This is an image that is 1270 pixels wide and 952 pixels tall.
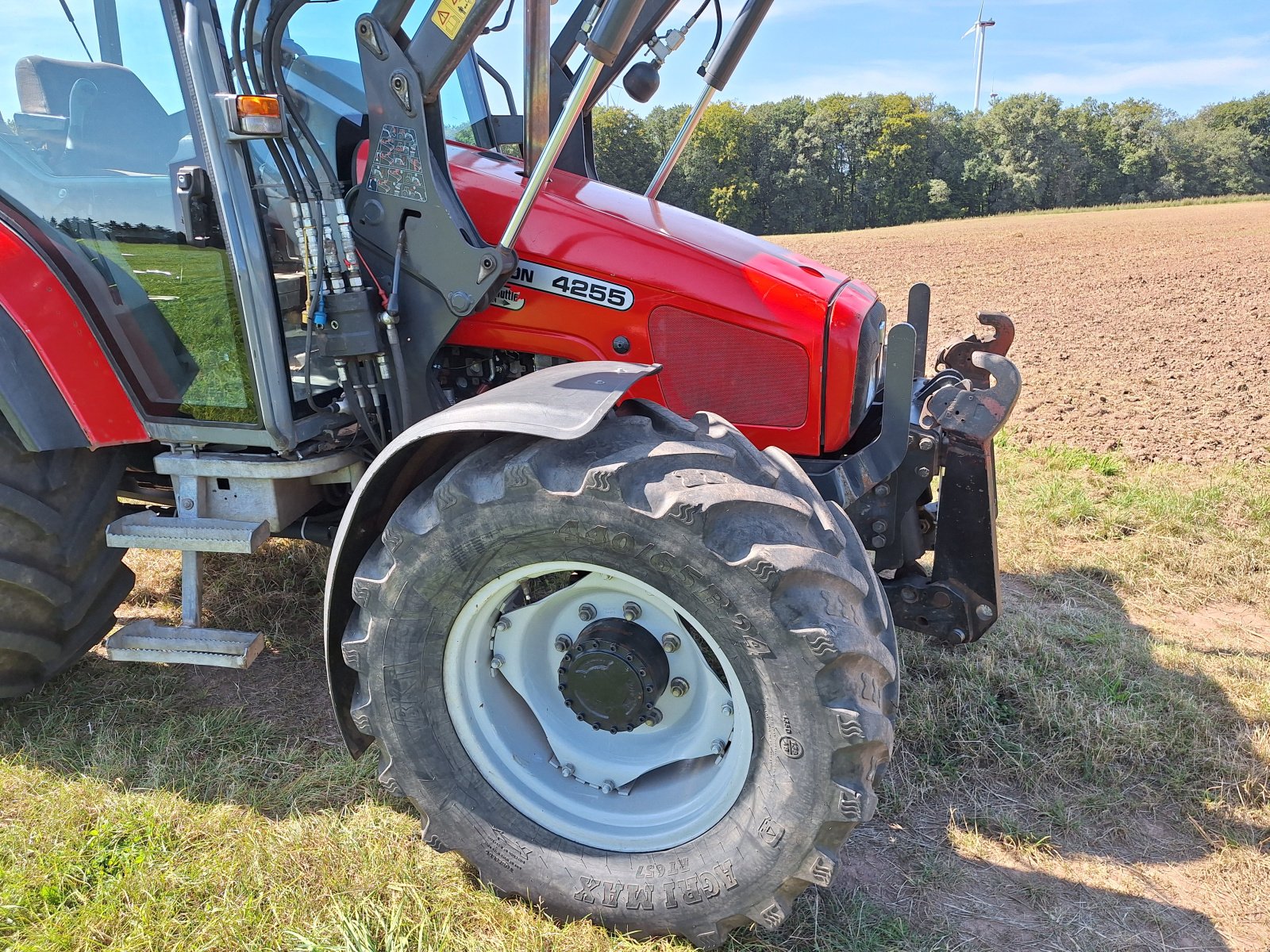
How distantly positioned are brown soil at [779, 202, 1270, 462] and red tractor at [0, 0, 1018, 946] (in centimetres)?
395

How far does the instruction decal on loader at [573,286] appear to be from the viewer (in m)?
2.69

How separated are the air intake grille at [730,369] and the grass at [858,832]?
1.18 metres

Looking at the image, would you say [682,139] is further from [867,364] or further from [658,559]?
[658,559]

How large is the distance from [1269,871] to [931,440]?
1.46 m

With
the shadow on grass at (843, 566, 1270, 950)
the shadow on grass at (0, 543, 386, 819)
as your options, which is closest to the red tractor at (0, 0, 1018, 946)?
the shadow on grass at (0, 543, 386, 819)

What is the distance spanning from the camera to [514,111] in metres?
3.37

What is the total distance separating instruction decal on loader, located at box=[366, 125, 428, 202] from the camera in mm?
2417

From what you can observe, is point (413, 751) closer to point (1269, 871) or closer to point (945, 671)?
point (945, 671)

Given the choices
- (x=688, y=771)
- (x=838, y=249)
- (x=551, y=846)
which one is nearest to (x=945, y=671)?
(x=688, y=771)

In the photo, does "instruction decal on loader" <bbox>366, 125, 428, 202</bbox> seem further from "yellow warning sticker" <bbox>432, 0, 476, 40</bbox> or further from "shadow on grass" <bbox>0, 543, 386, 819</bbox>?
"shadow on grass" <bbox>0, 543, 386, 819</bbox>

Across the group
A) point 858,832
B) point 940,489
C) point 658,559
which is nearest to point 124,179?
point 658,559

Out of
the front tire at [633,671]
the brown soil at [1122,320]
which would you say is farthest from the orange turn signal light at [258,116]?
the brown soil at [1122,320]

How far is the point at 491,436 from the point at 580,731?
2.68 ft

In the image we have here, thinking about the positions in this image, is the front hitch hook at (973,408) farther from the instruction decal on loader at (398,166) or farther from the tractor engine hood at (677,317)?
the instruction decal on loader at (398,166)
